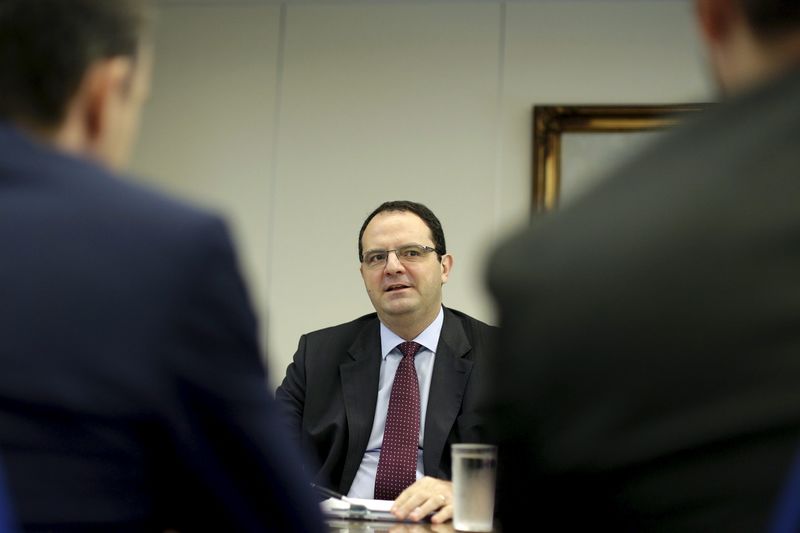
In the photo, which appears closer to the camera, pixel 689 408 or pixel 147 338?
pixel 689 408

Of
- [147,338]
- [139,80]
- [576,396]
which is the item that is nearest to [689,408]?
[576,396]

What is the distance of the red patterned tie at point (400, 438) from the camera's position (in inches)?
114

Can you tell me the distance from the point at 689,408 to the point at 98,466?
56 cm

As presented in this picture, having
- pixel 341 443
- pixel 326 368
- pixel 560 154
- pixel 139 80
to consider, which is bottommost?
pixel 341 443

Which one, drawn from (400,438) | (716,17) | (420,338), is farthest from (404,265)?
(716,17)

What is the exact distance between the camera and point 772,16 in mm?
861

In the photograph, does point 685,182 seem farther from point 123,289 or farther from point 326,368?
point 326,368

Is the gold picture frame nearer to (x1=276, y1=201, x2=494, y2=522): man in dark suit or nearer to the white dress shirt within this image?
(x1=276, y1=201, x2=494, y2=522): man in dark suit

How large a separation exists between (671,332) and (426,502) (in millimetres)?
1572

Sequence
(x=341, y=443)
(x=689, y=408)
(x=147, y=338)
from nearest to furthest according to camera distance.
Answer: (x=689, y=408)
(x=147, y=338)
(x=341, y=443)

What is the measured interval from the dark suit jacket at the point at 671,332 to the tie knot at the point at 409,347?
2403 mm

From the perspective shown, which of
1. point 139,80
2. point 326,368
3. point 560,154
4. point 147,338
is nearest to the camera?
point 147,338

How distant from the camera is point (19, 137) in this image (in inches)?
38.9

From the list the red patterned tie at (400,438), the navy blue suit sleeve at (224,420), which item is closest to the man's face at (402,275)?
the red patterned tie at (400,438)
